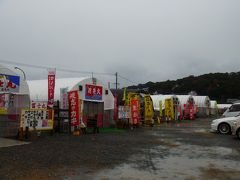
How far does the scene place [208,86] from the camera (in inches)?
3184

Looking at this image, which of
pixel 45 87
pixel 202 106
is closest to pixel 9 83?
pixel 45 87

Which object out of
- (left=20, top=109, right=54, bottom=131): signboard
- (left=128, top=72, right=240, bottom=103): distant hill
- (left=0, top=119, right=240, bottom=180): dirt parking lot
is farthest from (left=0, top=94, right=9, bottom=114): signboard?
(left=128, top=72, right=240, bottom=103): distant hill

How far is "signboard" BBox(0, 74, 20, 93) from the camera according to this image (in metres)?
14.2

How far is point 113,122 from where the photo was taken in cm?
2139

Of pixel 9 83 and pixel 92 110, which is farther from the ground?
pixel 9 83

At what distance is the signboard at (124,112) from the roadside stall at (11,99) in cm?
673

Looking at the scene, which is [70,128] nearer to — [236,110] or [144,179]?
[144,179]

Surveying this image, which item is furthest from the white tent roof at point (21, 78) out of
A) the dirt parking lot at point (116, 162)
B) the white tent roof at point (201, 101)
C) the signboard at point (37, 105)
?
the white tent roof at point (201, 101)

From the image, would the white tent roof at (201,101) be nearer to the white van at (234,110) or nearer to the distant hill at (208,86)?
the distant hill at (208,86)

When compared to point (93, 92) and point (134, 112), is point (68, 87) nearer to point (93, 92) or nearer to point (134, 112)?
point (93, 92)

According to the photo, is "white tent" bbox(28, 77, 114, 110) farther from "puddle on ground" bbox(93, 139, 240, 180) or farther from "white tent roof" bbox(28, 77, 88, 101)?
"puddle on ground" bbox(93, 139, 240, 180)

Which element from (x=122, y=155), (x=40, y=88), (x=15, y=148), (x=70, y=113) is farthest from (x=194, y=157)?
(x=40, y=88)

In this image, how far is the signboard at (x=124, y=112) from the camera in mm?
20328

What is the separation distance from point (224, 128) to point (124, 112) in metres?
6.64
